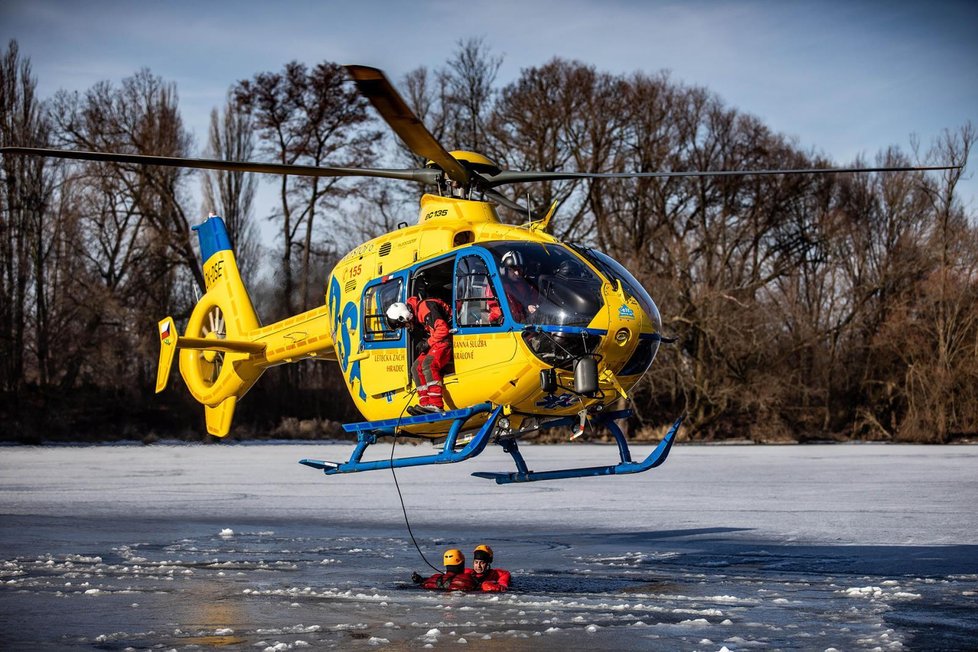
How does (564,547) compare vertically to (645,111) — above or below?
below

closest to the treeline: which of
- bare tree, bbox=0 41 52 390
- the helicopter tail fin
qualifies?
bare tree, bbox=0 41 52 390

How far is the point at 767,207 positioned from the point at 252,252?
20863 mm

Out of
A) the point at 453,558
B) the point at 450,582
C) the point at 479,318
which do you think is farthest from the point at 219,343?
the point at 479,318

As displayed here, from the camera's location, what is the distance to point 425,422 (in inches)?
426

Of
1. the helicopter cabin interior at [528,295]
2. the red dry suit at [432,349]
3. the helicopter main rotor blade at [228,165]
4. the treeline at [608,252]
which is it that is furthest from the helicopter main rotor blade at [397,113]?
the treeline at [608,252]

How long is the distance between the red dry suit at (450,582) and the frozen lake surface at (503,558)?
24 cm

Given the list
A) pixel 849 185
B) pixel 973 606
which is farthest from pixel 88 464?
pixel 849 185

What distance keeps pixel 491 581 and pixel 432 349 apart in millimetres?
2799

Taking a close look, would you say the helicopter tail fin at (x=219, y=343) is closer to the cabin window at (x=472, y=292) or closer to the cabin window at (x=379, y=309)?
the cabin window at (x=379, y=309)

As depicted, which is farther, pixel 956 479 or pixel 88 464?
pixel 88 464

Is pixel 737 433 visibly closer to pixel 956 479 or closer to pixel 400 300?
pixel 956 479

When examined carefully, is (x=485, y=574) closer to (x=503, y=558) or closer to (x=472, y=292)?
(x=503, y=558)

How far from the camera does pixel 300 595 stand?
1143 centimetres

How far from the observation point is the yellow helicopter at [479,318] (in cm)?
1002
